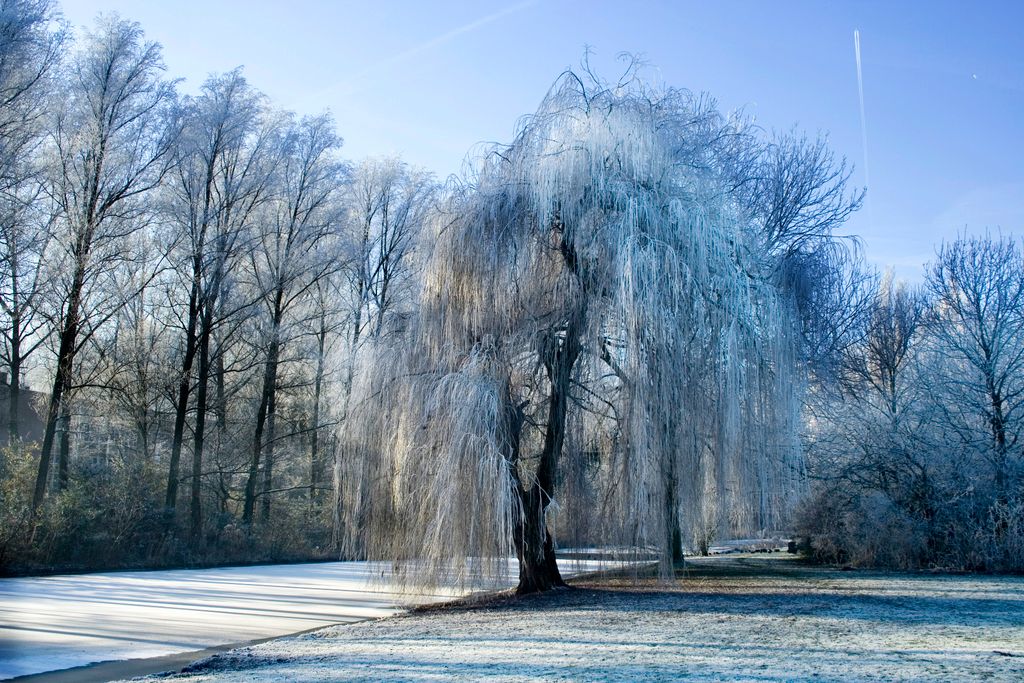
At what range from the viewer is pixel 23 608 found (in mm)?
9461

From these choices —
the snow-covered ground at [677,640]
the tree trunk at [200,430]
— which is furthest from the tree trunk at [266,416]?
the snow-covered ground at [677,640]

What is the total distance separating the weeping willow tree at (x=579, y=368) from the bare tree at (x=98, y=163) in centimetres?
819

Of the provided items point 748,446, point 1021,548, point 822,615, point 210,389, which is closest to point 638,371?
point 748,446

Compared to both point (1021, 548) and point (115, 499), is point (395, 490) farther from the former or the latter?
point (1021, 548)

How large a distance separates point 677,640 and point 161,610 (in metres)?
6.56

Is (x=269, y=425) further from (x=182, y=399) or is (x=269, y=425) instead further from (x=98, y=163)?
(x=98, y=163)

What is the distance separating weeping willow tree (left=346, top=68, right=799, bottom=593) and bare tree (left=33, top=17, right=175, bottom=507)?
819 centimetres

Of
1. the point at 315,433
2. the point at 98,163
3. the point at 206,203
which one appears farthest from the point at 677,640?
the point at 315,433

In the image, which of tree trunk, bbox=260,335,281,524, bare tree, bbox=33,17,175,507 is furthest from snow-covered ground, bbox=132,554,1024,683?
tree trunk, bbox=260,335,281,524

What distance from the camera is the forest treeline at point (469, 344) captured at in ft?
33.2

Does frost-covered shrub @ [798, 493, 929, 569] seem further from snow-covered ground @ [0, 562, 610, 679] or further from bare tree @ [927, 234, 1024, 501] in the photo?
snow-covered ground @ [0, 562, 610, 679]

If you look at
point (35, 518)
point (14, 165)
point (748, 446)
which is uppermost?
point (14, 165)

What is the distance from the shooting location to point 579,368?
1056 centimetres

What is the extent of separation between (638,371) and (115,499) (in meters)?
12.0
